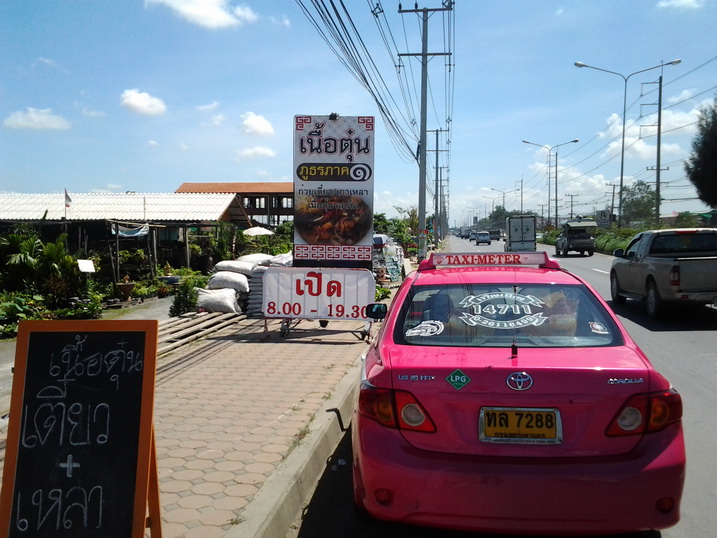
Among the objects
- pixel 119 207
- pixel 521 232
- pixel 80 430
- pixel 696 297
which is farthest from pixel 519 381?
pixel 521 232

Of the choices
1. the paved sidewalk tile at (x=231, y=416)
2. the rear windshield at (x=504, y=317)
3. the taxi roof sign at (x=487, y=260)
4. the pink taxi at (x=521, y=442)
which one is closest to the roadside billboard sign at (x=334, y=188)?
the paved sidewalk tile at (x=231, y=416)

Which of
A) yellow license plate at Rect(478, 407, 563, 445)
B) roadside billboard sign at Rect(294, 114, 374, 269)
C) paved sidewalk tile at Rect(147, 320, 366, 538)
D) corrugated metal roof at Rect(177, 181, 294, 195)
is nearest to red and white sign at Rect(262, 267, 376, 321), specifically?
paved sidewalk tile at Rect(147, 320, 366, 538)

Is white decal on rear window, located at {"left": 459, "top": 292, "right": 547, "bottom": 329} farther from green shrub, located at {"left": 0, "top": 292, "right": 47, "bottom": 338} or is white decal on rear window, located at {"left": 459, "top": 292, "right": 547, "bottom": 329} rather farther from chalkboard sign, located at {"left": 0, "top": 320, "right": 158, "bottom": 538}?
green shrub, located at {"left": 0, "top": 292, "right": 47, "bottom": 338}

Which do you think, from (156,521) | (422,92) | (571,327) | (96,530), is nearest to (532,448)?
(571,327)

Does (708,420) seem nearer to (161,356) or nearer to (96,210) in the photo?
(161,356)

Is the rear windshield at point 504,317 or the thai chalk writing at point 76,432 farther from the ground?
the rear windshield at point 504,317

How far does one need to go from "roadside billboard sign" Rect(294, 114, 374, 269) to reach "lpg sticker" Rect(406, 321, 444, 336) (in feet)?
25.2

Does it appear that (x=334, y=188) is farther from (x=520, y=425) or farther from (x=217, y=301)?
(x=520, y=425)

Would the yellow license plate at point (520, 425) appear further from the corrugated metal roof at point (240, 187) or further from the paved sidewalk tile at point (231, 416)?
the corrugated metal roof at point (240, 187)

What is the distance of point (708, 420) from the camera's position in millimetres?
5840

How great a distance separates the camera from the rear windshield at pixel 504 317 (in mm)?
3721

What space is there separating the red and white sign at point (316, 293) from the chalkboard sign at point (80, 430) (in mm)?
6674

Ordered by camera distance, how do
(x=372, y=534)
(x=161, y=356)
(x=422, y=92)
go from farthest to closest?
(x=422, y=92) → (x=161, y=356) → (x=372, y=534)

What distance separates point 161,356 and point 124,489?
18.7 feet
